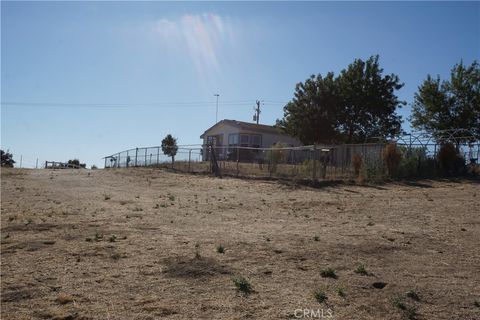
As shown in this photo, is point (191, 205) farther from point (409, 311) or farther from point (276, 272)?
point (409, 311)

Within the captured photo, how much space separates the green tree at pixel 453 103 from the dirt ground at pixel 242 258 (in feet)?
68.0

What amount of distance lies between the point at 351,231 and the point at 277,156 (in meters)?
13.5

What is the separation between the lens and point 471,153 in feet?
64.6

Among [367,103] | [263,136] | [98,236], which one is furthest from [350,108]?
[98,236]

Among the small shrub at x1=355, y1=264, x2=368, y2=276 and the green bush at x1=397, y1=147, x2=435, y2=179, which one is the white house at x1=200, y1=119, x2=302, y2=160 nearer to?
the green bush at x1=397, y1=147, x2=435, y2=179

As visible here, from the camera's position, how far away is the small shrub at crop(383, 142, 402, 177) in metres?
18.7

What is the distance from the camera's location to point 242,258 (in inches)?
281

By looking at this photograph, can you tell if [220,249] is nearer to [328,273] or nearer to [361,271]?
[328,273]

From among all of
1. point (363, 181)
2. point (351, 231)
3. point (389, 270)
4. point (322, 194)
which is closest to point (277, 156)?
point (363, 181)

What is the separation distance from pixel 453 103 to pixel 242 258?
30.7 metres

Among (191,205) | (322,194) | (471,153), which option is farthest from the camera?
(471,153)

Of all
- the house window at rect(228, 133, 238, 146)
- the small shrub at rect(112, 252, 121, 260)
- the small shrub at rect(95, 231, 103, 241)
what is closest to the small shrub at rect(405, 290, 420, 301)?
the small shrub at rect(112, 252, 121, 260)

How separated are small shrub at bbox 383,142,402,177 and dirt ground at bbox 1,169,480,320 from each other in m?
4.90

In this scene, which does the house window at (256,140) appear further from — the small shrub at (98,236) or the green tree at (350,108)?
the small shrub at (98,236)
